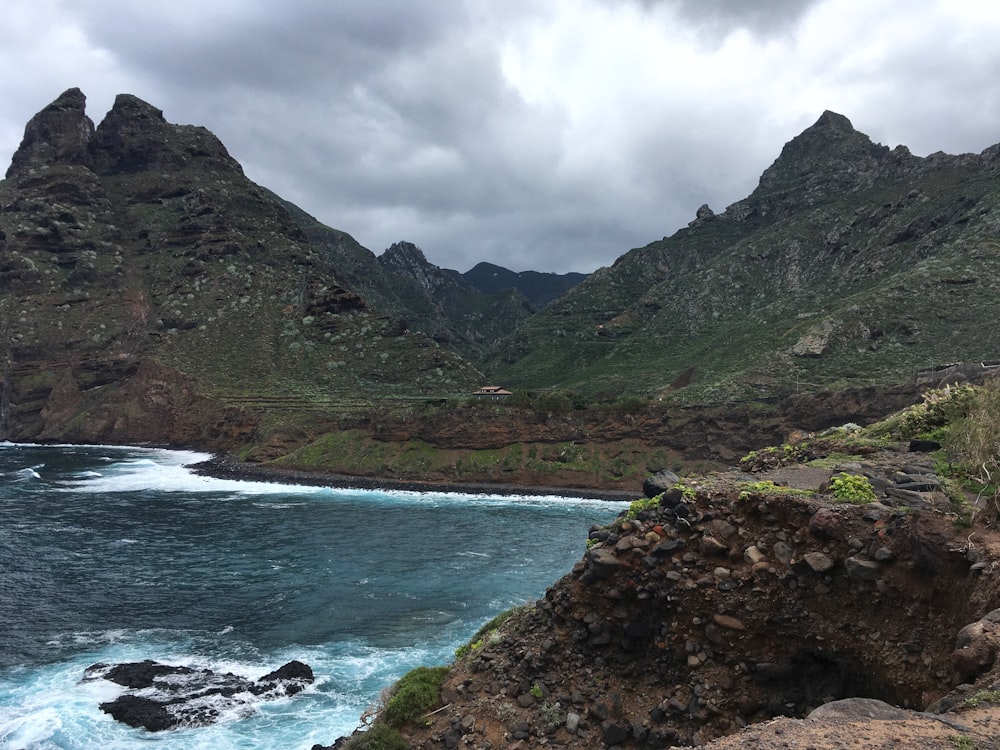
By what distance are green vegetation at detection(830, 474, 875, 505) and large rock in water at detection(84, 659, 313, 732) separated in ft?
58.8

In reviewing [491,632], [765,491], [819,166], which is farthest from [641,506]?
[819,166]

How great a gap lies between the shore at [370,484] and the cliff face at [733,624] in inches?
1914

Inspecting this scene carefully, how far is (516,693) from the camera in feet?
27.9

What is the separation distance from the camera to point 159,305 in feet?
339

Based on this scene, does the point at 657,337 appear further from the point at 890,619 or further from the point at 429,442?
the point at 890,619

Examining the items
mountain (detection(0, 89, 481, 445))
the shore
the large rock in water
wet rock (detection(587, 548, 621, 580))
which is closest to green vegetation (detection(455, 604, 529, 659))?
wet rock (detection(587, 548, 621, 580))

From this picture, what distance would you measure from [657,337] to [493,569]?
83018mm

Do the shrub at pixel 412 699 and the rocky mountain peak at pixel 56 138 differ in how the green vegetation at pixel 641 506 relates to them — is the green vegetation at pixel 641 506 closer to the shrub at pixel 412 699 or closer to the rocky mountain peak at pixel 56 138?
the shrub at pixel 412 699

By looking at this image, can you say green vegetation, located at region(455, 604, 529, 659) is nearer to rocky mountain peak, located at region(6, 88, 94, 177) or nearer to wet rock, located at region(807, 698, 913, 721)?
wet rock, located at region(807, 698, 913, 721)

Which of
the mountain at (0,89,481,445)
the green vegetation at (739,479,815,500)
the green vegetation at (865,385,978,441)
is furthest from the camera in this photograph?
the mountain at (0,89,481,445)

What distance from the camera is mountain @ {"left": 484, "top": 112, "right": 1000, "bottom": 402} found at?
63312mm

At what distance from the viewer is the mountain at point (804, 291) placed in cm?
6331

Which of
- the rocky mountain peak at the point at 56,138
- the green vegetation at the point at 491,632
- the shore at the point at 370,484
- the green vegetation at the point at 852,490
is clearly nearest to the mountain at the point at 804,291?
the shore at the point at 370,484

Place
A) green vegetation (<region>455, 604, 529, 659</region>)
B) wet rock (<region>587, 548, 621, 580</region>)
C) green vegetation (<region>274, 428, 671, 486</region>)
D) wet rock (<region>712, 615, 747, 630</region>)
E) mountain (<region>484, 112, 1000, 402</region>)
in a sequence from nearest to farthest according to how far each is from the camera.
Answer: wet rock (<region>712, 615, 747, 630</region>), wet rock (<region>587, 548, 621, 580</region>), green vegetation (<region>455, 604, 529, 659</region>), green vegetation (<region>274, 428, 671, 486</region>), mountain (<region>484, 112, 1000, 402</region>)
